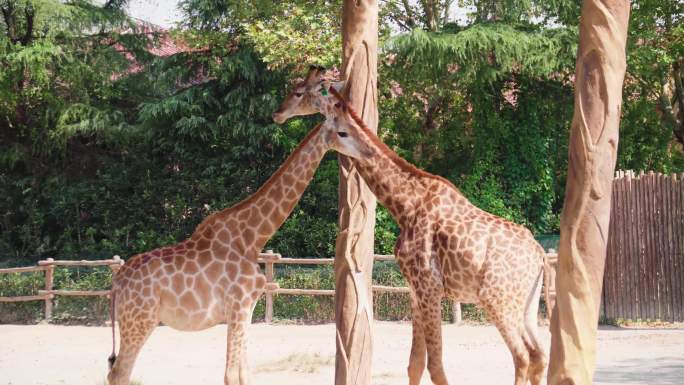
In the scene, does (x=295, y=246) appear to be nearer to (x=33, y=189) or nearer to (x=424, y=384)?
(x=33, y=189)

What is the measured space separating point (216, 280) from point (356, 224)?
968mm

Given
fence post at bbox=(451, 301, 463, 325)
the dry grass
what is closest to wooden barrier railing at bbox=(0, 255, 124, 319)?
the dry grass

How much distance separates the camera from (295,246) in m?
15.7

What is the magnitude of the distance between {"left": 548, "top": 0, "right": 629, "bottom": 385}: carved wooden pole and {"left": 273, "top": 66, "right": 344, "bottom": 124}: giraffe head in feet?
6.33

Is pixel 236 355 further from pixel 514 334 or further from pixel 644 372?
pixel 644 372

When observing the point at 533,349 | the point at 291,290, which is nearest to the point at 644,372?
the point at 533,349

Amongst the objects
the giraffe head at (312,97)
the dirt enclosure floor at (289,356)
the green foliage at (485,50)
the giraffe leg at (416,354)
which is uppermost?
the green foliage at (485,50)

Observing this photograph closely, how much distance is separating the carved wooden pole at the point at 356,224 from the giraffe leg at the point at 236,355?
0.60 meters

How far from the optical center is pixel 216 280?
490cm

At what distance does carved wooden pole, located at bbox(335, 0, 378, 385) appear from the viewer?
453 cm

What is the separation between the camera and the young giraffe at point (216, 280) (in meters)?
4.85

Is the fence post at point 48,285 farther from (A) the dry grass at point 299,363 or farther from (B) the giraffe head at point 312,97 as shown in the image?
(B) the giraffe head at point 312,97

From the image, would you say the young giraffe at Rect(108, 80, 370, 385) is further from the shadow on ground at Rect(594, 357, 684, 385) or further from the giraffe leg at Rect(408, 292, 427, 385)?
the shadow on ground at Rect(594, 357, 684, 385)

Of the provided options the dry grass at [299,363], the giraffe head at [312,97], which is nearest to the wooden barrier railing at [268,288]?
the dry grass at [299,363]
